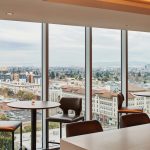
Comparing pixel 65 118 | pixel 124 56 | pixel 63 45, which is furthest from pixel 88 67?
pixel 65 118

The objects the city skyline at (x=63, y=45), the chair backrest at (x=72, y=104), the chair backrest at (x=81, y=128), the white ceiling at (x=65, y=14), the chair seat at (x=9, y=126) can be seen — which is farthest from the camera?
the city skyline at (x=63, y=45)

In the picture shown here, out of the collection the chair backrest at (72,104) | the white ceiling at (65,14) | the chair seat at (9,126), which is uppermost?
the white ceiling at (65,14)

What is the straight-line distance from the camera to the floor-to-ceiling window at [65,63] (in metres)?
5.45

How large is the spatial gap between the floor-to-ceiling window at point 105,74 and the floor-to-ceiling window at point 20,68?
1.39 meters

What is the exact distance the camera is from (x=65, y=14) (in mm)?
4195

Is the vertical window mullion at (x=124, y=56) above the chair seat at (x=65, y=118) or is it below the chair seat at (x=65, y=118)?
above

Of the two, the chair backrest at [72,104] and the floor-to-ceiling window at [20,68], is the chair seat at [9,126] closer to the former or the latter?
the floor-to-ceiling window at [20,68]

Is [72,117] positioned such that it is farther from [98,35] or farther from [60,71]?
[98,35]

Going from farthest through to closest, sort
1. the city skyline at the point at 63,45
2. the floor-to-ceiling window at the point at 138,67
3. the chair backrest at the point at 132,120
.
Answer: the floor-to-ceiling window at the point at 138,67, the city skyline at the point at 63,45, the chair backrest at the point at 132,120

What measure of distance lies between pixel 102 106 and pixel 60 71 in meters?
1.36

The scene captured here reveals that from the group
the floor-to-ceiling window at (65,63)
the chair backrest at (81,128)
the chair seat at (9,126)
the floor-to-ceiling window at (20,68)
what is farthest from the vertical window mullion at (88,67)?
the chair backrest at (81,128)

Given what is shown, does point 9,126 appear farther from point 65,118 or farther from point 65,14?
point 65,14

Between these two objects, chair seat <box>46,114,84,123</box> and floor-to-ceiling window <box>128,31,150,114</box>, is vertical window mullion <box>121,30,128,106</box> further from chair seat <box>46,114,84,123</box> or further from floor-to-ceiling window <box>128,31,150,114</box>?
chair seat <box>46,114,84,123</box>

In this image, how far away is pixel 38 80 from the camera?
5.34 meters
